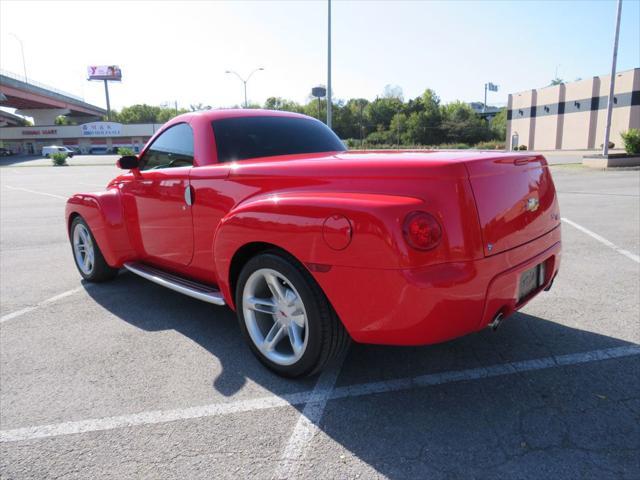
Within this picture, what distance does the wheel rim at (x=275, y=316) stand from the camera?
2.68m

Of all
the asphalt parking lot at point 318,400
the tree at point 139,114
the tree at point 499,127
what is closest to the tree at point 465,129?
the tree at point 499,127

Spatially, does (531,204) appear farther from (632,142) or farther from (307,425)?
(632,142)

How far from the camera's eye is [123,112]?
441 feet

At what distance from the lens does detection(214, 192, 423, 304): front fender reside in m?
2.14

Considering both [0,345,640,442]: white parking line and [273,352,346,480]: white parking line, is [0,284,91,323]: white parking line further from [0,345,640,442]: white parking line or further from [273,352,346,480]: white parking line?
[273,352,346,480]: white parking line

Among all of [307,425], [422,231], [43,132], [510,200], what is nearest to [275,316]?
[307,425]

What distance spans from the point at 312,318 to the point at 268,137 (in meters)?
1.80

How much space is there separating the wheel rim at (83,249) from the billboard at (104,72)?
368ft

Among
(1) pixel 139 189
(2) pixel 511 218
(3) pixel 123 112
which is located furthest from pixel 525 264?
(3) pixel 123 112

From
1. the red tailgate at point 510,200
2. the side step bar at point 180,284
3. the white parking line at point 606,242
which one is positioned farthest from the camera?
the white parking line at point 606,242

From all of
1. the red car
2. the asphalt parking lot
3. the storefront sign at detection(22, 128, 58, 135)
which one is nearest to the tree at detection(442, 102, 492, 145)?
the storefront sign at detection(22, 128, 58, 135)

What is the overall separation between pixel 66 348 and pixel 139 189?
140cm

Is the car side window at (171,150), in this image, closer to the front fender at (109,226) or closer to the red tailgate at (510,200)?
the front fender at (109,226)

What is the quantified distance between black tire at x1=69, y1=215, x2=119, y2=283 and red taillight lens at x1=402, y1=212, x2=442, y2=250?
3.57 m
